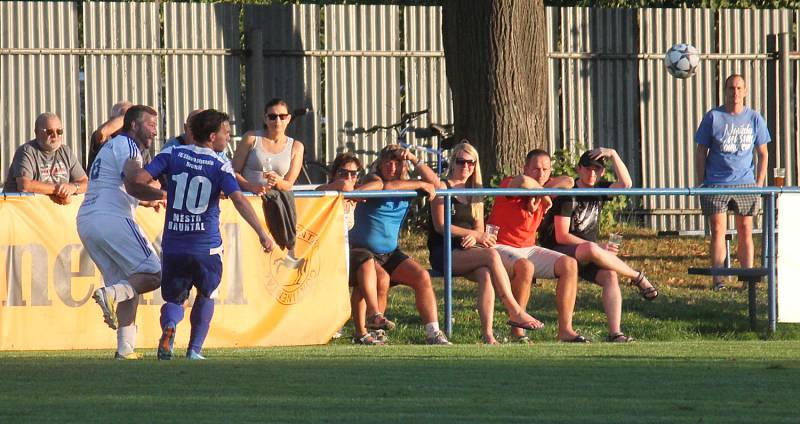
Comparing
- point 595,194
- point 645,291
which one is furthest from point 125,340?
point 645,291

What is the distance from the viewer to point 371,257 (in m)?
12.4

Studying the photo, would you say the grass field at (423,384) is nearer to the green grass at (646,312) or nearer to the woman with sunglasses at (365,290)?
the woman with sunglasses at (365,290)

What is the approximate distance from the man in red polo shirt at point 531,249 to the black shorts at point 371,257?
0.84 metres

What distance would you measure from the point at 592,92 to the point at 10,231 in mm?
10684

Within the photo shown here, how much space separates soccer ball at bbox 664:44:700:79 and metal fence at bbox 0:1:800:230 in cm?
182

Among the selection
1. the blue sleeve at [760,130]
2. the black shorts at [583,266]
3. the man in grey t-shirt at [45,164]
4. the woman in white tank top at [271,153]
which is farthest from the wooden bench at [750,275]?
the man in grey t-shirt at [45,164]

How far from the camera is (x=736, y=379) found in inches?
338

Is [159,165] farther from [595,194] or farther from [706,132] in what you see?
[706,132]

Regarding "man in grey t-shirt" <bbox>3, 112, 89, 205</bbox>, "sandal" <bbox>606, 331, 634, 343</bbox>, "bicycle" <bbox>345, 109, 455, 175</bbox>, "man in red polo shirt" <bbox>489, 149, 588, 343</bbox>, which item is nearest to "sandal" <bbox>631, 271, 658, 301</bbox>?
"sandal" <bbox>606, 331, 634, 343</bbox>

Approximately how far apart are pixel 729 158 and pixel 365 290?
14.7 ft

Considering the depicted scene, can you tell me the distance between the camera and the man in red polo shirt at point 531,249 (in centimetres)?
1260

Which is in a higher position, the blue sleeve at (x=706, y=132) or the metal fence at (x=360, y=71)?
the metal fence at (x=360, y=71)

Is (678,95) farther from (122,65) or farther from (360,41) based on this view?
(122,65)

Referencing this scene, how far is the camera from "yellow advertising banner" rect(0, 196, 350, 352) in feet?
38.7
